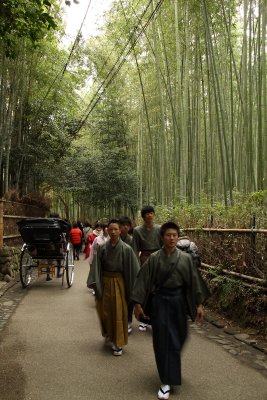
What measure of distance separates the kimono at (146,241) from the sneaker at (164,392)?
2.01 meters

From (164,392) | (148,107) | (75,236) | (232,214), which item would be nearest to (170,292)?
(164,392)

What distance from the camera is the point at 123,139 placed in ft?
59.0

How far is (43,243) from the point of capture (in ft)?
24.2

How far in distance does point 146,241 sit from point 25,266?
342cm

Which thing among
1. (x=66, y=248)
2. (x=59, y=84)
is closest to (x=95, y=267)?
(x=66, y=248)

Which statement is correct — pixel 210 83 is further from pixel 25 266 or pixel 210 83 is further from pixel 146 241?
pixel 25 266

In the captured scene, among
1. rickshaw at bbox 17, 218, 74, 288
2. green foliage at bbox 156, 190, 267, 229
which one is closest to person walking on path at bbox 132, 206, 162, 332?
green foliage at bbox 156, 190, 267, 229

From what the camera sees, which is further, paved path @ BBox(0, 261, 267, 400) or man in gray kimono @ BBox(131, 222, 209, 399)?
man in gray kimono @ BBox(131, 222, 209, 399)

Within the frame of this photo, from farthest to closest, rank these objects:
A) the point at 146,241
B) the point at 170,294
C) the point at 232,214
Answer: the point at 232,214 → the point at 146,241 → the point at 170,294

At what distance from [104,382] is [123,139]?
15460 millimetres

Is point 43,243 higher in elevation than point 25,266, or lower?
higher

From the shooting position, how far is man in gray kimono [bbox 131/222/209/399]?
2.95 meters

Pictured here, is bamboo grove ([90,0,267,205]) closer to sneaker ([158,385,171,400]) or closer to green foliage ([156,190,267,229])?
green foliage ([156,190,267,229])

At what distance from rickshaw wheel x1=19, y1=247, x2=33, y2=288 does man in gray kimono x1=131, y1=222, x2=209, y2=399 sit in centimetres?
447
